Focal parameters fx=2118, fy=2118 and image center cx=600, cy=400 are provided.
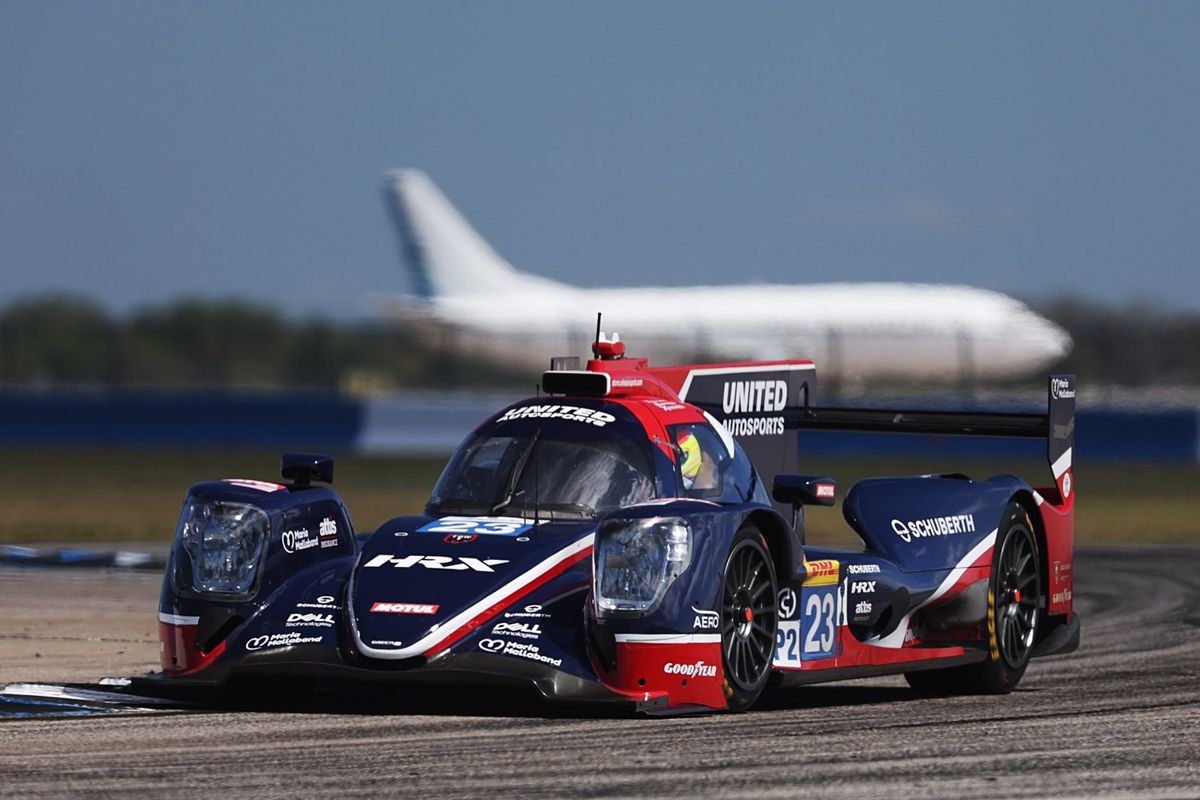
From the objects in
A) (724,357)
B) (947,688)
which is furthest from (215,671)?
(724,357)

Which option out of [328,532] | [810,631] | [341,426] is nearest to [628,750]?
[810,631]

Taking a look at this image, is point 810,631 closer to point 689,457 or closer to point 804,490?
point 804,490

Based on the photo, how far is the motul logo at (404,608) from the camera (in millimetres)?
7727

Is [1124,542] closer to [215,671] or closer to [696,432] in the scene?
[696,432]

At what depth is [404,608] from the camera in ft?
25.4

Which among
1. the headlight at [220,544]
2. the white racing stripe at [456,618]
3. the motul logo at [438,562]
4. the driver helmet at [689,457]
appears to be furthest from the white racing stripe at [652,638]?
the headlight at [220,544]

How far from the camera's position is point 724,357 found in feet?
125

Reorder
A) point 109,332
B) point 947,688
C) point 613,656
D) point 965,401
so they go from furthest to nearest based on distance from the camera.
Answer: point 109,332
point 965,401
point 947,688
point 613,656

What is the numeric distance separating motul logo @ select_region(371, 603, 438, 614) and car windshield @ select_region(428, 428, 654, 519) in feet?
→ 3.19

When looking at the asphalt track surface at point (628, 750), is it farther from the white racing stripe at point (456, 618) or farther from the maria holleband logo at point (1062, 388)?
the maria holleband logo at point (1062, 388)

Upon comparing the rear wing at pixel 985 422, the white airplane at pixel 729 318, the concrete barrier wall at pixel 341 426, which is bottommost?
the concrete barrier wall at pixel 341 426

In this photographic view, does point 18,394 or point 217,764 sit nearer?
point 217,764

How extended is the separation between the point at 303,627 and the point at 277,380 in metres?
35.2

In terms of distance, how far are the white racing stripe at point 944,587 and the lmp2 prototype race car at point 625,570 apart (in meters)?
0.01
